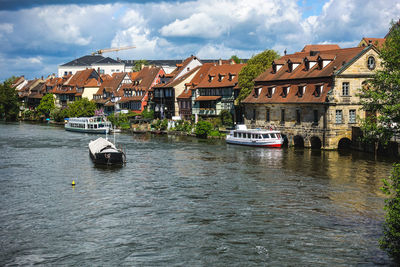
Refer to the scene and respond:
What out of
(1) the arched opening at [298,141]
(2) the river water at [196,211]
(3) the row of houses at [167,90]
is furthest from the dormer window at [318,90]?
(3) the row of houses at [167,90]

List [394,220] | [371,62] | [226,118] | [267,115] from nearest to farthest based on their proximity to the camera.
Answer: [394,220] < [371,62] < [267,115] < [226,118]

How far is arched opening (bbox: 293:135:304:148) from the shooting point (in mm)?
71863

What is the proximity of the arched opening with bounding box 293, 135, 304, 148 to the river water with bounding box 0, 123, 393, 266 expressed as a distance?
9773mm

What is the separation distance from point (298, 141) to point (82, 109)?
7606cm

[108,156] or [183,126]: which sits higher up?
[183,126]

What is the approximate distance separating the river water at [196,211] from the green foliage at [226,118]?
32274mm

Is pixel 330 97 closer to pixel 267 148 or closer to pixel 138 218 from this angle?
pixel 267 148

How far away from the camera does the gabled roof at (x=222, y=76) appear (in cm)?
9900

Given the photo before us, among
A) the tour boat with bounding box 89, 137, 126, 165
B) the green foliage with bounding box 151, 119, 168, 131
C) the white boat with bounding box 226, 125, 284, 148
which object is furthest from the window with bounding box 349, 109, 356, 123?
the green foliage with bounding box 151, 119, 168, 131

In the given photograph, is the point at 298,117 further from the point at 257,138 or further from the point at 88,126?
the point at 88,126

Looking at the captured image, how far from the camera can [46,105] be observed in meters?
154

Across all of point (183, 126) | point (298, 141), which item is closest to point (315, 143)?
point (298, 141)

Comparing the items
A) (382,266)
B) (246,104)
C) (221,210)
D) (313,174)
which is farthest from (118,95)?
(382,266)

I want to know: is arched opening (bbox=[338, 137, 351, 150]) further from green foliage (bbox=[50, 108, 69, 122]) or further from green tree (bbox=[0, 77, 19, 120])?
green tree (bbox=[0, 77, 19, 120])
